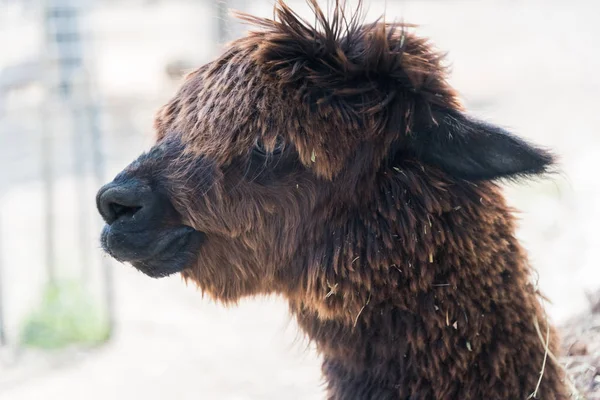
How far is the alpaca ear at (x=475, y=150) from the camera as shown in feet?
8.31

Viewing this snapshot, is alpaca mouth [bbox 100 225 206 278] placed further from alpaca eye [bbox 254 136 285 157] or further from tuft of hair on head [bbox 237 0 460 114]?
tuft of hair on head [bbox 237 0 460 114]

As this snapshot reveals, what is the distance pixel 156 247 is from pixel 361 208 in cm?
71

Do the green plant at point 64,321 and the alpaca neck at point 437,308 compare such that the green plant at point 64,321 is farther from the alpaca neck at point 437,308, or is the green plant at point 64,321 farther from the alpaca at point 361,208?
the alpaca neck at point 437,308

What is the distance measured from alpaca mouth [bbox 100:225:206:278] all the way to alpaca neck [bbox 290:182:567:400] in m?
0.43

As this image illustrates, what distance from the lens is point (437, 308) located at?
8.55ft

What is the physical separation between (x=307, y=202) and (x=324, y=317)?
1.31ft

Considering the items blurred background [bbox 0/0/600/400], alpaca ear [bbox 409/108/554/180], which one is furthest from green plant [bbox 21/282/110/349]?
alpaca ear [bbox 409/108/554/180]

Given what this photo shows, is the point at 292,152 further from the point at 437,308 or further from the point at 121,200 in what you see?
the point at 437,308

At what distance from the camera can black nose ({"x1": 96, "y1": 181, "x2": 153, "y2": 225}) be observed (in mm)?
2592

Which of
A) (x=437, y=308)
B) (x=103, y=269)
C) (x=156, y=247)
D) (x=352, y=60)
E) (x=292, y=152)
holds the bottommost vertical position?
(x=103, y=269)

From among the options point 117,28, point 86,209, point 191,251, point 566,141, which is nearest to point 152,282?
point 86,209

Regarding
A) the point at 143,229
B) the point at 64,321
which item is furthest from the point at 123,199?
the point at 64,321

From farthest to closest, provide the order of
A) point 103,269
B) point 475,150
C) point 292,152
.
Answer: point 103,269
point 292,152
point 475,150

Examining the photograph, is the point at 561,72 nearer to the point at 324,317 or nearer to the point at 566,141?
the point at 566,141
